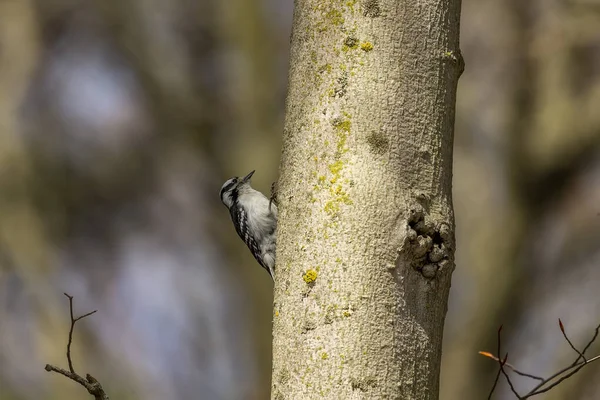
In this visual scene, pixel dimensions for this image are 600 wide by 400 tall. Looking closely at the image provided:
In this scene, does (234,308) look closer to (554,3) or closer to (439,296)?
(554,3)

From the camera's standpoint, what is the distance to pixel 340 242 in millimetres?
2246

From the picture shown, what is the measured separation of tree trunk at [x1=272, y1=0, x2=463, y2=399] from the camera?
2170mm

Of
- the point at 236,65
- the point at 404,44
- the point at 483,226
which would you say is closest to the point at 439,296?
the point at 404,44

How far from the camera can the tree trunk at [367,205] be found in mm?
2170

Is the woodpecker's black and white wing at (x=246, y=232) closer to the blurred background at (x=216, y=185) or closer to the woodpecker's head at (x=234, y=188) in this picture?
the woodpecker's head at (x=234, y=188)

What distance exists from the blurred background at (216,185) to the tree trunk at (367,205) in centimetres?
633

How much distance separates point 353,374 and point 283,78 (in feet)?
26.7

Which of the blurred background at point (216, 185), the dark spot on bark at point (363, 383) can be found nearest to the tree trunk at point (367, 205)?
the dark spot on bark at point (363, 383)

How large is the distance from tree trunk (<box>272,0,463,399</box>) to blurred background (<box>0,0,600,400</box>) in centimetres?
633

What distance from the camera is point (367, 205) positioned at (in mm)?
2254

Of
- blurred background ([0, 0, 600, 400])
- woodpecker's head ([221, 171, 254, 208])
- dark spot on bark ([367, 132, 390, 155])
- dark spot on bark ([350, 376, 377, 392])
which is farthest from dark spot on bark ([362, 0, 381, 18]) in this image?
blurred background ([0, 0, 600, 400])

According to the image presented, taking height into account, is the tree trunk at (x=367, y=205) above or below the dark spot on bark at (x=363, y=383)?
above

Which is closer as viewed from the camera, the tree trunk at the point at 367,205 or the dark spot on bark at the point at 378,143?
the tree trunk at the point at 367,205

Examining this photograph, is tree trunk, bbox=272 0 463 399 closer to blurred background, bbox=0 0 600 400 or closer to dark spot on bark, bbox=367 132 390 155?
dark spot on bark, bbox=367 132 390 155
